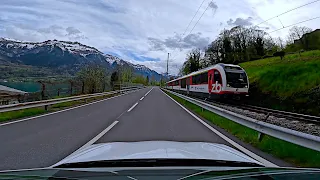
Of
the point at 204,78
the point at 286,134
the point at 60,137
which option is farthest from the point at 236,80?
the point at 286,134

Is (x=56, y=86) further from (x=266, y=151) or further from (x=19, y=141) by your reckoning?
(x=266, y=151)

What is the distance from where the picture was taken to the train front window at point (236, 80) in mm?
24603

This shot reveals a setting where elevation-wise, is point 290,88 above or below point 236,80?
below

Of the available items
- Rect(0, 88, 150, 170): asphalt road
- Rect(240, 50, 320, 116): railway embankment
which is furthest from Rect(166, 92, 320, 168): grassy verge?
Rect(240, 50, 320, 116): railway embankment

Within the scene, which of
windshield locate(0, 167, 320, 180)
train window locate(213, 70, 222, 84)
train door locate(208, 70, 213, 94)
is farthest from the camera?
train door locate(208, 70, 213, 94)

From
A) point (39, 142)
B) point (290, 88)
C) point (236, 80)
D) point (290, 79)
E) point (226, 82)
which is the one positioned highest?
point (290, 79)

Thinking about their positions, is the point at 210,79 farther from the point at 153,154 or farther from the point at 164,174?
the point at 164,174

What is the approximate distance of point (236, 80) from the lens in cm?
2506

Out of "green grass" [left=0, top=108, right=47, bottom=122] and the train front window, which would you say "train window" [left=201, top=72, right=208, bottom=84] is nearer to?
the train front window

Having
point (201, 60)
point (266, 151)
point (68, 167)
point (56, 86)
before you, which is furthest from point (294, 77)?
point (201, 60)

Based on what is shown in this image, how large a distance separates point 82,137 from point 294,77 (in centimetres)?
2424

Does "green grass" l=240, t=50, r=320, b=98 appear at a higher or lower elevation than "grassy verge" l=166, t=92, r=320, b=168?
higher

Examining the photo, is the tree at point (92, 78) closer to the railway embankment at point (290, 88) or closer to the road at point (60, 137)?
the railway embankment at point (290, 88)

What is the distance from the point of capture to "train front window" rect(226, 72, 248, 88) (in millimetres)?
24603
